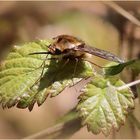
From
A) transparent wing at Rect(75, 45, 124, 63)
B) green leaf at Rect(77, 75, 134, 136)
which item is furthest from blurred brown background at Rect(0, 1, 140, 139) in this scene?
green leaf at Rect(77, 75, 134, 136)

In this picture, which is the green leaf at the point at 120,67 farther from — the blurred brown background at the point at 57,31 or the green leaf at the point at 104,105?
the blurred brown background at the point at 57,31

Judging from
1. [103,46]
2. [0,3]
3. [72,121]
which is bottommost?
[72,121]

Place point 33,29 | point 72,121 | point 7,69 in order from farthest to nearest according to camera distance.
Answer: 1. point 33,29
2. point 72,121
3. point 7,69

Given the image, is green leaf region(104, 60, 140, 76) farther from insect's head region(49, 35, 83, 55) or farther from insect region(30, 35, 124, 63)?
insect's head region(49, 35, 83, 55)

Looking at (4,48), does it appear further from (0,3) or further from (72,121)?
(72,121)

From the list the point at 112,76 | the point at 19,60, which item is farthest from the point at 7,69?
the point at 112,76

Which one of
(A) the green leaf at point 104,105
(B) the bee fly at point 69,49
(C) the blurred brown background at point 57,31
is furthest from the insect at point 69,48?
(C) the blurred brown background at point 57,31

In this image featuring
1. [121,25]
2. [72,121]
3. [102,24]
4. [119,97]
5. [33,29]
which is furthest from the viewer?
[33,29]
